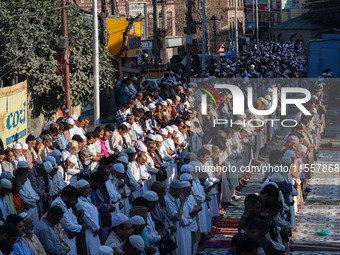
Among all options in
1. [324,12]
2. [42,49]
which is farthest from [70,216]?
Answer: [324,12]

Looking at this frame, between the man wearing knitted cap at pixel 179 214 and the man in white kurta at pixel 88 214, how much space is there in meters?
1.09

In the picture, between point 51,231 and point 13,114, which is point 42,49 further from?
point 51,231

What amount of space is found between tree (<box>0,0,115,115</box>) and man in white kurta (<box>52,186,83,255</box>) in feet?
35.2

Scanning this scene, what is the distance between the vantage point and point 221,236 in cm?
1270

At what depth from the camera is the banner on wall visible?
15367 mm

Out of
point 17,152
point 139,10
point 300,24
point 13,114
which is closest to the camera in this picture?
point 17,152

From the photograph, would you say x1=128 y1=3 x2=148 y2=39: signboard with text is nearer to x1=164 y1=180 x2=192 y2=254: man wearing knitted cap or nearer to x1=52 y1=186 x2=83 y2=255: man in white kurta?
x1=164 y1=180 x2=192 y2=254: man wearing knitted cap

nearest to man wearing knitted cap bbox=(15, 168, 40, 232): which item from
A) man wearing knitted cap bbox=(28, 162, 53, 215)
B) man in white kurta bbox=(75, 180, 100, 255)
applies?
man wearing knitted cap bbox=(28, 162, 53, 215)

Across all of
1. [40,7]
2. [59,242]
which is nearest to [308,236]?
[59,242]

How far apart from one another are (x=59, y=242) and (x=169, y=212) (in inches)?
79.0

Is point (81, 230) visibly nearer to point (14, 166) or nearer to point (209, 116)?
point (14, 166)

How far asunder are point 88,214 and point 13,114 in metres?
6.94

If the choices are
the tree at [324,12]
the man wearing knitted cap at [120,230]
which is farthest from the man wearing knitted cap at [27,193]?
the tree at [324,12]

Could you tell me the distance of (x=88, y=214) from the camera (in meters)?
9.60
